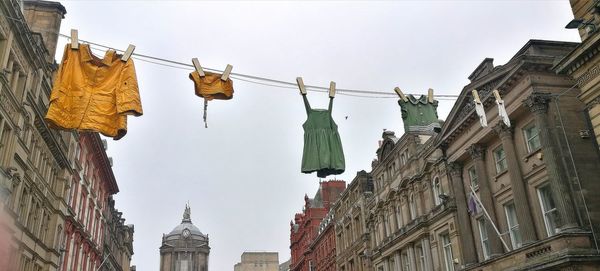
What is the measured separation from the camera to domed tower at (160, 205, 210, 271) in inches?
5571

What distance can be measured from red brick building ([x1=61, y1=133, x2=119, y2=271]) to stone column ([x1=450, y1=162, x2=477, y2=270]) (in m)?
27.5

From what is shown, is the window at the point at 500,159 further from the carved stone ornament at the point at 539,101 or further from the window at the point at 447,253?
the window at the point at 447,253

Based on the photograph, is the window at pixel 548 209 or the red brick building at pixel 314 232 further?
the red brick building at pixel 314 232

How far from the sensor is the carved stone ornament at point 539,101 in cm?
2380

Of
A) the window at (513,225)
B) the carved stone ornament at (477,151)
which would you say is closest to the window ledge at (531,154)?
the window at (513,225)

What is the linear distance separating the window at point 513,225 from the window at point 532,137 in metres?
3.40

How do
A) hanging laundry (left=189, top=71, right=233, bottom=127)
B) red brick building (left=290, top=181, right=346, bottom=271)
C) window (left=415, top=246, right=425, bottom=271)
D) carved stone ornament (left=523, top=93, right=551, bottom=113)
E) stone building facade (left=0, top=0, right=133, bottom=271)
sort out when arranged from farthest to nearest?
red brick building (left=290, top=181, right=346, bottom=271) → window (left=415, top=246, right=425, bottom=271) → stone building facade (left=0, top=0, right=133, bottom=271) → carved stone ornament (left=523, top=93, right=551, bottom=113) → hanging laundry (left=189, top=71, right=233, bottom=127)

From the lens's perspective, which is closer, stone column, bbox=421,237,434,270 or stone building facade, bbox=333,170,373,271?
stone column, bbox=421,237,434,270

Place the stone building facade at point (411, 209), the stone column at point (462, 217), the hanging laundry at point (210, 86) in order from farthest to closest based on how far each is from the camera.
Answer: the stone building facade at point (411, 209) → the stone column at point (462, 217) → the hanging laundry at point (210, 86)

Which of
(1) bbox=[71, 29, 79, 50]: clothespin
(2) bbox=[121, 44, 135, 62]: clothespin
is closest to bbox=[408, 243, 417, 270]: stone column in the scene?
(2) bbox=[121, 44, 135, 62]: clothespin

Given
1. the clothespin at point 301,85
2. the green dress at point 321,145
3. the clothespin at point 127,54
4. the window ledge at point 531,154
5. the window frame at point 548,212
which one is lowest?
the window frame at point 548,212

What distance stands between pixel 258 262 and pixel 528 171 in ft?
436

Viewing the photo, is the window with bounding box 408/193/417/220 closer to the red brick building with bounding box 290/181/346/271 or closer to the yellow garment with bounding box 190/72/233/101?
the red brick building with bounding box 290/181/346/271

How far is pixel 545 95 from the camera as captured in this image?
78.4ft
